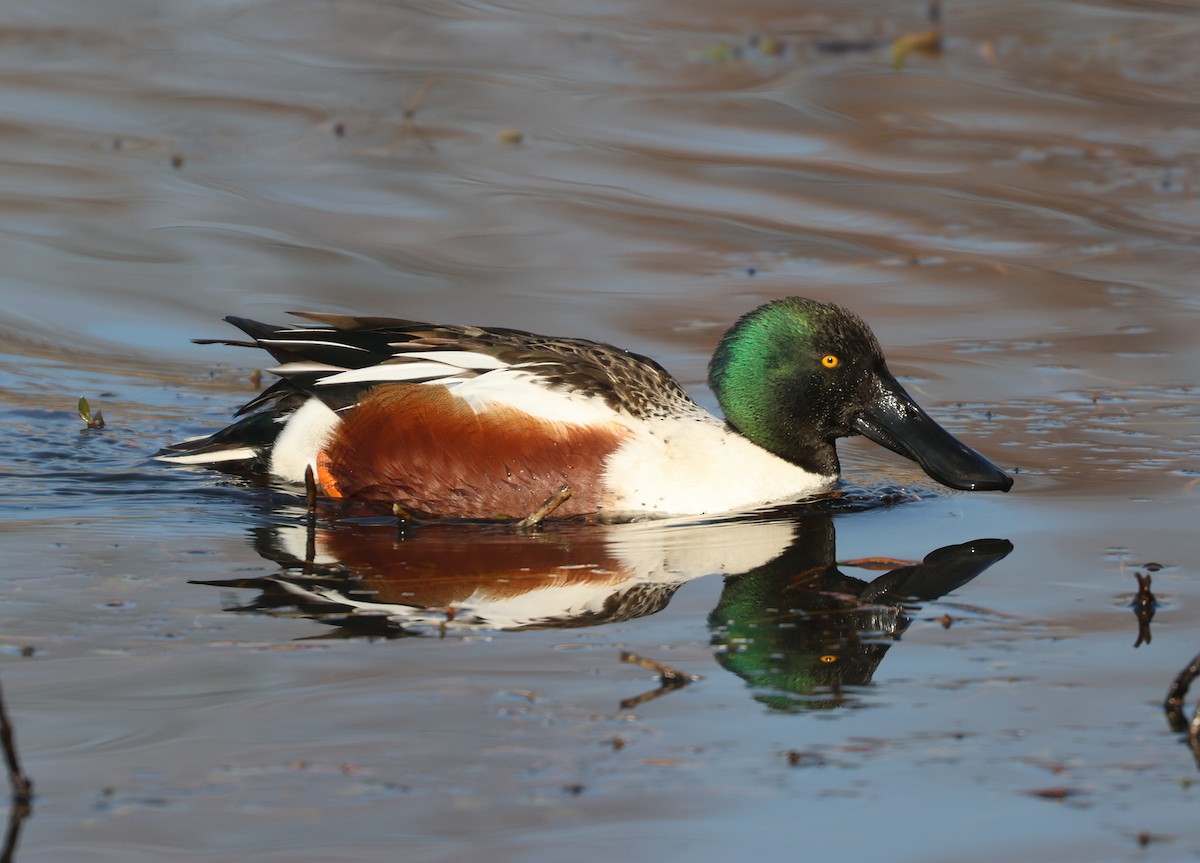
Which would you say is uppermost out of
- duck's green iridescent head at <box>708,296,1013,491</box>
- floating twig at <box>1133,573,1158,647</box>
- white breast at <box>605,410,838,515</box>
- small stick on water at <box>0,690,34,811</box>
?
duck's green iridescent head at <box>708,296,1013,491</box>

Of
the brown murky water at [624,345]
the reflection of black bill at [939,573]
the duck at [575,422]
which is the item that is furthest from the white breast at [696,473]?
the reflection of black bill at [939,573]

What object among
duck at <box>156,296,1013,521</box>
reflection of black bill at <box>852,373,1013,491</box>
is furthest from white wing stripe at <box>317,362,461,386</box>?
reflection of black bill at <box>852,373,1013,491</box>

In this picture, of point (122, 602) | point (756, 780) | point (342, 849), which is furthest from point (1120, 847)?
point (122, 602)

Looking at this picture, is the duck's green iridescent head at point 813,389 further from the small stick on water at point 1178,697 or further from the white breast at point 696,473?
the small stick on water at point 1178,697

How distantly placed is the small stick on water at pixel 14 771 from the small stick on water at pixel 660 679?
118cm

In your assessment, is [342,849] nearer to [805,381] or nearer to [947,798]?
[947,798]

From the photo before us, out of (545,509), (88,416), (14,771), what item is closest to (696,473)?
(545,509)

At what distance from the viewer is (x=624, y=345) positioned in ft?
25.1

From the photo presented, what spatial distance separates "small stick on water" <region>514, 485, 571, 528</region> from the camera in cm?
553

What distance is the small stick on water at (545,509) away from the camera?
5.53 meters

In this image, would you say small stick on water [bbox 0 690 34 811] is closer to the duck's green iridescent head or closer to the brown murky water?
the brown murky water

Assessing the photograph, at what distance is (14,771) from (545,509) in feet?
8.03

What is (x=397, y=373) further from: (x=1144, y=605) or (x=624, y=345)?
(x=1144, y=605)

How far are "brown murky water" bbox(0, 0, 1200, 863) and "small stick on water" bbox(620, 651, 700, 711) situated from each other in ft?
0.07
